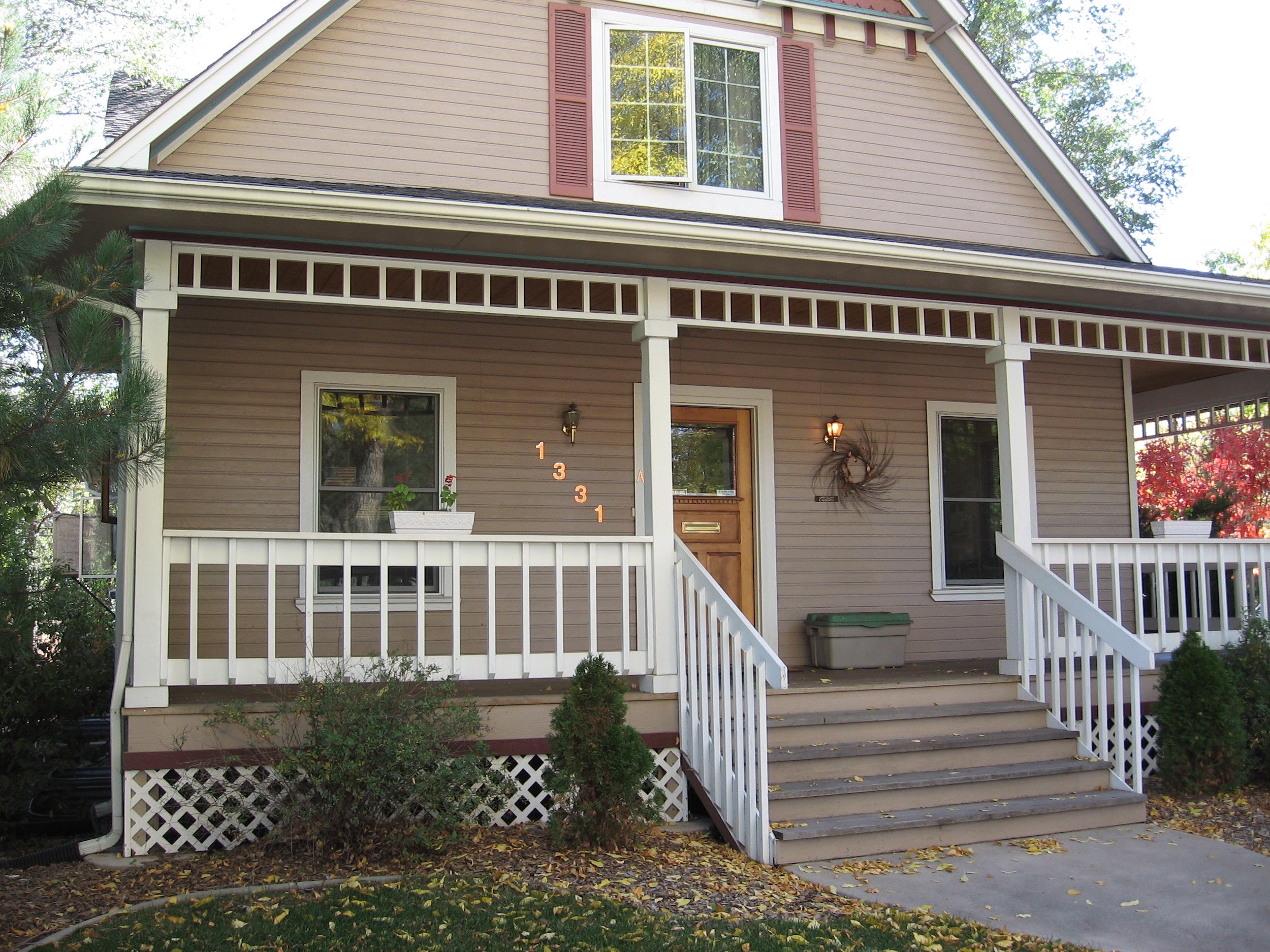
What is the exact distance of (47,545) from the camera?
69.2 ft

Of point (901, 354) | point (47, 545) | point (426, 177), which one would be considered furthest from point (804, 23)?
point (47, 545)

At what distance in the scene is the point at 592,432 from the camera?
28.1 feet

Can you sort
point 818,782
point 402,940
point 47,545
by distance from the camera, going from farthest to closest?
point 47,545 → point 818,782 → point 402,940

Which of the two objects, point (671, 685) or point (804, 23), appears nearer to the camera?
point (671, 685)

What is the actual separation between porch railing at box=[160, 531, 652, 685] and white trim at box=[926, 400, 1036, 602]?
2722mm

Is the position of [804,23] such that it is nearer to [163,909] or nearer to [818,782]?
[818,782]

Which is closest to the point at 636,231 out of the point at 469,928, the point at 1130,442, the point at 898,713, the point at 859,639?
the point at 898,713

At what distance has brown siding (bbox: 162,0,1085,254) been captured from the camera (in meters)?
7.90

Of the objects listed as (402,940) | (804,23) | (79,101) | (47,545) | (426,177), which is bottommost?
(402,940)

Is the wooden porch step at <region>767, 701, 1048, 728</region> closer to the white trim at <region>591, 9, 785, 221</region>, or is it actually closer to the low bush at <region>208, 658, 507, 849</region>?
the low bush at <region>208, 658, 507, 849</region>

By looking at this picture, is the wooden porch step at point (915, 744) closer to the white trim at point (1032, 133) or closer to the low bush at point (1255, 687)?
the low bush at point (1255, 687)

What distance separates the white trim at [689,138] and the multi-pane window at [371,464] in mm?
2218

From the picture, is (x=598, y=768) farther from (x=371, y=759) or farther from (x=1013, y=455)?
(x=1013, y=455)

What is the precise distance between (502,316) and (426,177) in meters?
1.15
